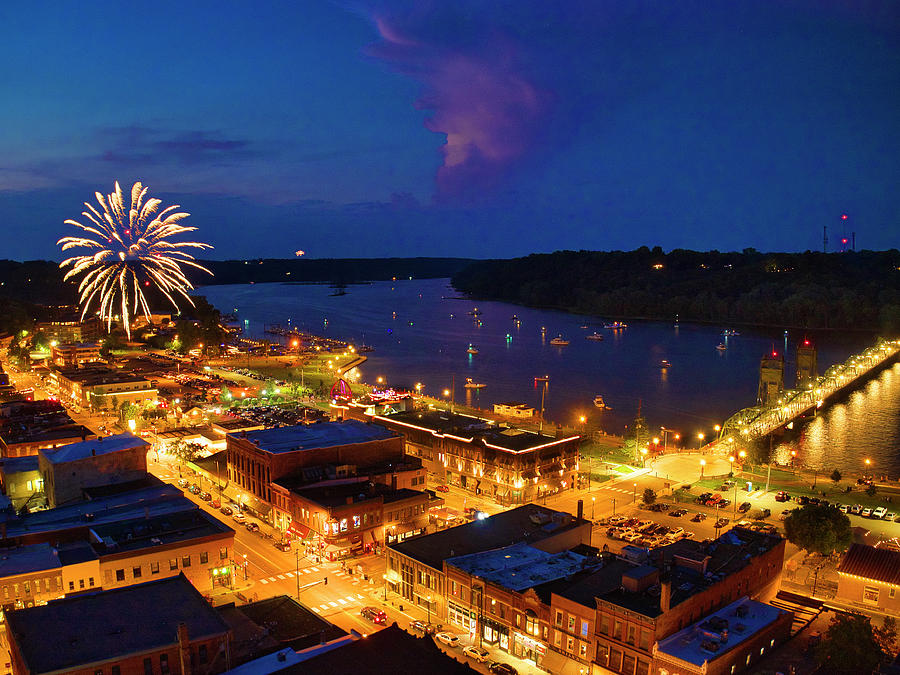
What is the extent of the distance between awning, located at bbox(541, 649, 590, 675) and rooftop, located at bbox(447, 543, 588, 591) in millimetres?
2134

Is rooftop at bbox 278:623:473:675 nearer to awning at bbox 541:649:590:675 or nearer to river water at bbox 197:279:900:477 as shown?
awning at bbox 541:649:590:675

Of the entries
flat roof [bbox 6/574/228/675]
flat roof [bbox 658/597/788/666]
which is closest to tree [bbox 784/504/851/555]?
flat roof [bbox 658/597/788/666]

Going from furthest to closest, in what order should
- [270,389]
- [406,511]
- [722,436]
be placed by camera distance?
[270,389] → [722,436] → [406,511]

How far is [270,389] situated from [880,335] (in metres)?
116

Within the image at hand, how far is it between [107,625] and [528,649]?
12.4 m

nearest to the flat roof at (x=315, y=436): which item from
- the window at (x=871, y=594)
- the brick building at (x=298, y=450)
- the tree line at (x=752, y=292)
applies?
the brick building at (x=298, y=450)

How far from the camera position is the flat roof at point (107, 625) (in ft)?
54.3

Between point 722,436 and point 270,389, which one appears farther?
point 270,389

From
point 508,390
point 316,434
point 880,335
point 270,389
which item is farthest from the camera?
point 880,335

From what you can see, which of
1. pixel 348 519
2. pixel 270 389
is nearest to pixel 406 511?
pixel 348 519

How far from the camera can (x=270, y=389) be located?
66625 mm

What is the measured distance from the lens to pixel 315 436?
36.7m

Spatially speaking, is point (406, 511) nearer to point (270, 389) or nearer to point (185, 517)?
point (185, 517)

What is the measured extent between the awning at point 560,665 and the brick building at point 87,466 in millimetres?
23624
